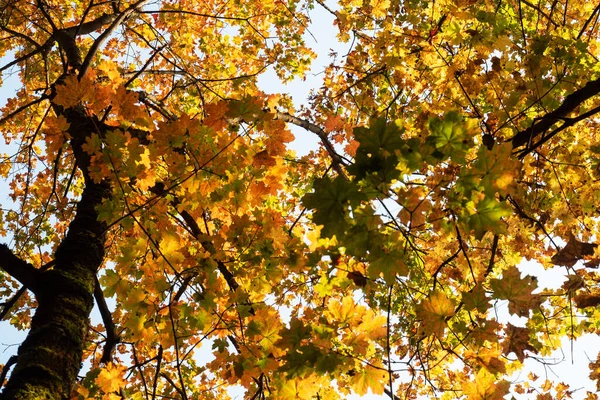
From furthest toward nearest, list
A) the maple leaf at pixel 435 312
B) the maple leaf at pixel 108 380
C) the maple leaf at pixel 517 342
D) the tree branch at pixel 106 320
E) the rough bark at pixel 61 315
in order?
1. the tree branch at pixel 106 320
2. the maple leaf at pixel 108 380
3. the maple leaf at pixel 517 342
4. the rough bark at pixel 61 315
5. the maple leaf at pixel 435 312

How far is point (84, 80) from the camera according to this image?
259 cm

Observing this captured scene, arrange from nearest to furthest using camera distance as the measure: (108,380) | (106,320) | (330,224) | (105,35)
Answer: (330,224)
(108,380)
(106,320)
(105,35)

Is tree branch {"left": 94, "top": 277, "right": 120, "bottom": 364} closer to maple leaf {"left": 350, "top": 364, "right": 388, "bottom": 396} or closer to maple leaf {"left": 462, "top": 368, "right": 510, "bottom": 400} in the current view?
maple leaf {"left": 350, "top": 364, "right": 388, "bottom": 396}

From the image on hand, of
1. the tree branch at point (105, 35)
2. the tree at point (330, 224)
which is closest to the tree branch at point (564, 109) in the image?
the tree at point (330, 224)

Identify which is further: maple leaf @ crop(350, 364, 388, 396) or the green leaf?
maple leaf @ crop(350, 364, 388, 396)

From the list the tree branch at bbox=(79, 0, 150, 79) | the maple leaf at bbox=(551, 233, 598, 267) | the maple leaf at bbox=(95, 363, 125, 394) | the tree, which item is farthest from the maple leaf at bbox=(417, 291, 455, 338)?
the tree branch at bbox=(79, 0, 150, 79)

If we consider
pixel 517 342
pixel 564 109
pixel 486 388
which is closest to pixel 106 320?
pixel 486 388

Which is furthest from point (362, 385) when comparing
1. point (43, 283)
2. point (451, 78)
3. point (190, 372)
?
point (190, 372)

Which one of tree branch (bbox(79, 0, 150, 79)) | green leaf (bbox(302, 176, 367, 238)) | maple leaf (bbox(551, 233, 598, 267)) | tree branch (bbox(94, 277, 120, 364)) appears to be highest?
tree branch (bbox(79, 0, 150, 79))

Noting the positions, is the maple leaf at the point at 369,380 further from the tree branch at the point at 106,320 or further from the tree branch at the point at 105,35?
the tree branch at the point at 105,35

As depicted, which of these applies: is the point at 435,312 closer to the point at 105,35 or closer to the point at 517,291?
the point at 517,291

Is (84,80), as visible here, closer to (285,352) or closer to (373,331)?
(285,352)

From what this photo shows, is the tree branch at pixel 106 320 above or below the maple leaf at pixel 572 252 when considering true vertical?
above

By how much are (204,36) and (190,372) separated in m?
5.08
